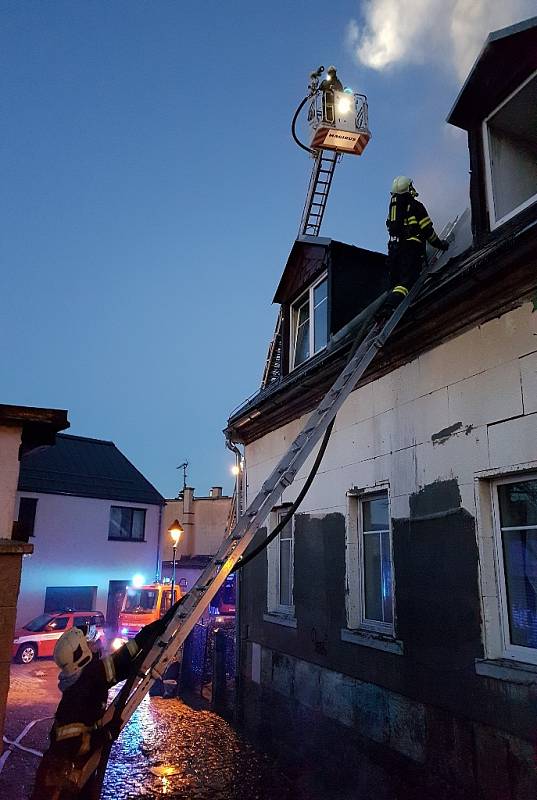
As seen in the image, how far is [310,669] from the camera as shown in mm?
7875

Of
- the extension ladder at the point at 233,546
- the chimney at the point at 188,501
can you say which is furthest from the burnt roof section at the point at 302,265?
the chimney at the point at 188,501

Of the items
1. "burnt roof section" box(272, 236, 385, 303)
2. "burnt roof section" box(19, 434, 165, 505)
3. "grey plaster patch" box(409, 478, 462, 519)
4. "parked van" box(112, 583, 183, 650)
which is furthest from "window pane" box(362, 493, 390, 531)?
"burnt roof section" box(19, 434, 165, 505)

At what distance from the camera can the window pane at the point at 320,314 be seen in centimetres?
931

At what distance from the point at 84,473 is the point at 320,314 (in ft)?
67.4

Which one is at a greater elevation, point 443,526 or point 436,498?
point 436,498

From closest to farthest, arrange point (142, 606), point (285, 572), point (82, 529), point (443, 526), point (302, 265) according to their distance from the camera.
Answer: point (443, 526) → point (285, 572) → point (302, 265) → point (142, 606) → point (82, 529)

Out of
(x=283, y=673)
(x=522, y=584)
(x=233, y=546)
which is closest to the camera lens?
(x=522, y=584)

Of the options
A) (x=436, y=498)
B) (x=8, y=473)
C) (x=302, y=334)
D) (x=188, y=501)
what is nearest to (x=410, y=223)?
(x=436, y=498)

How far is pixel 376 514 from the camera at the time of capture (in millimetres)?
7121

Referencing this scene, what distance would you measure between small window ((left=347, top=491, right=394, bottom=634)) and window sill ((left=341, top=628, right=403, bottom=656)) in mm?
108

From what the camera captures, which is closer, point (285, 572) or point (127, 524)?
point (285, 572)

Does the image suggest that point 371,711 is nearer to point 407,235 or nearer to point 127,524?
point 407,235

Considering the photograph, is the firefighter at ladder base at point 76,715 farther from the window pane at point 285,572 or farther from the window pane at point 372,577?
the window pane at point 285,572

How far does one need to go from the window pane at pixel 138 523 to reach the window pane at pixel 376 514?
21.8 m
